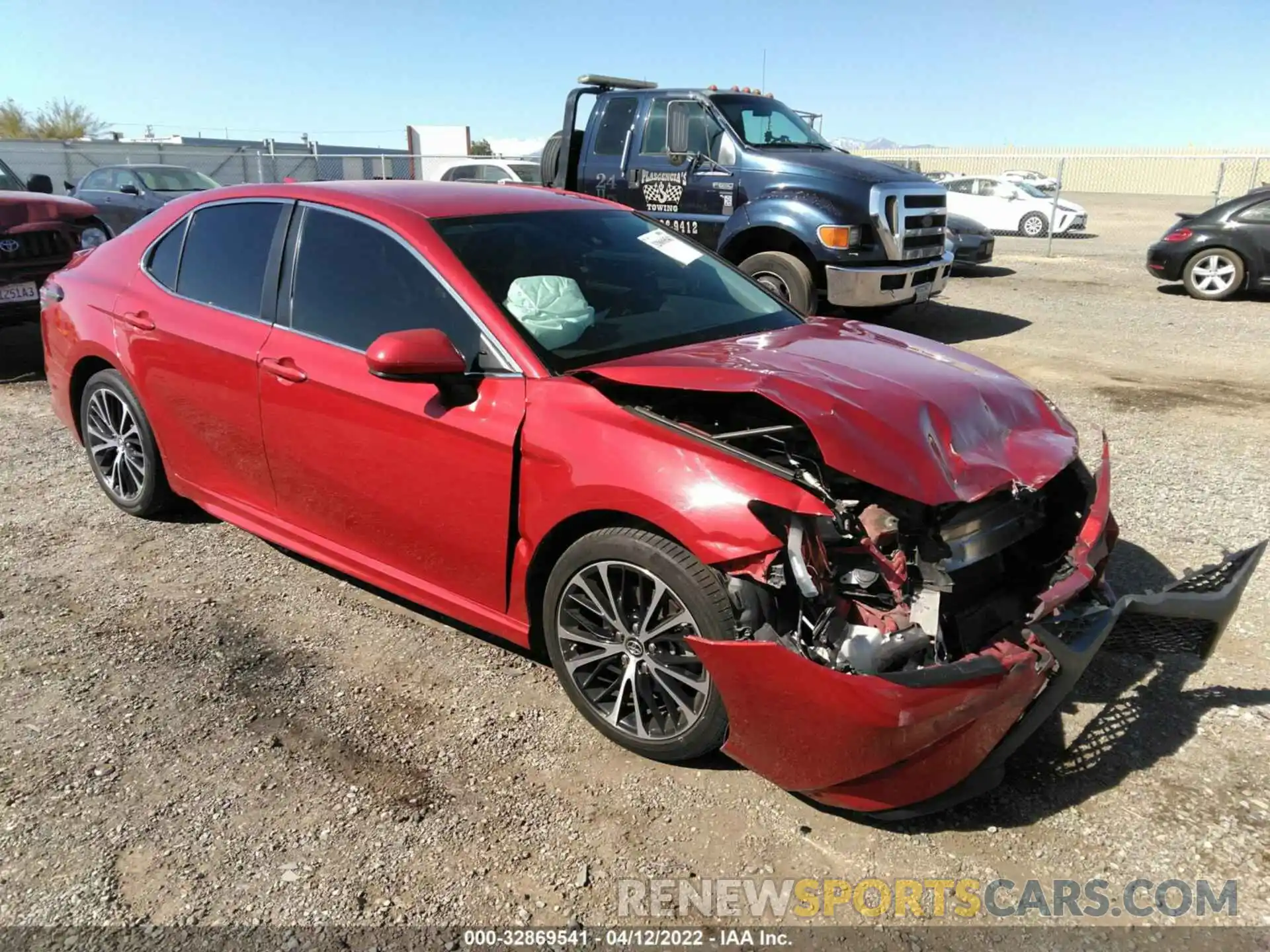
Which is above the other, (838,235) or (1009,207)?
(1009,207)

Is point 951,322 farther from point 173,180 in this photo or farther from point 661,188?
point 173,180

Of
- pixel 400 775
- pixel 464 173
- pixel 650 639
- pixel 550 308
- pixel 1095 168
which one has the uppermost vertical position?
pixel 1095 168

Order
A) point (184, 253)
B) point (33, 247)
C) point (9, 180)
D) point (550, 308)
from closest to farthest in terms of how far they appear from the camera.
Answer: point (550, 308)
point (184, 253)
point (33, 247)
point (9, 180)

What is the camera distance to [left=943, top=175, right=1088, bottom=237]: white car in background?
71.9 ft

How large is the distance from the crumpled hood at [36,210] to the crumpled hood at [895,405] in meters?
7.26

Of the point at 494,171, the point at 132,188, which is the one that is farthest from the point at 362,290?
the point at 494,171

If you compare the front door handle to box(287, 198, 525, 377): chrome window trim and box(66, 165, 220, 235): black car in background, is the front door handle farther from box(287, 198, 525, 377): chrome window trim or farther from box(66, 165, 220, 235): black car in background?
box(66, 165, 220, 235): black car in background

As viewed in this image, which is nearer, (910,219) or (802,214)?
(802,214)

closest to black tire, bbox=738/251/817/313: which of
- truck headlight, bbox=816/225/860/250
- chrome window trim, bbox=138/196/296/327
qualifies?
truck headlight, bbox=816/225/860/250

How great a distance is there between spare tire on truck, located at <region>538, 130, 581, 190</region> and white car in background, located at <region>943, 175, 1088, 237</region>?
14077mm

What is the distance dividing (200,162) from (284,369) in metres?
27.1

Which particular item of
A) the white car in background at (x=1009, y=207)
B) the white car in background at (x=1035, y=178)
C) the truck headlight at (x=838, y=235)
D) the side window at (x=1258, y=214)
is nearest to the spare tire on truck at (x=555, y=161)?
the truck headlight at (x=838, y=235)

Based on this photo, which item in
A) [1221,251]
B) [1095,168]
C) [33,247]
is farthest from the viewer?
[1095,168]

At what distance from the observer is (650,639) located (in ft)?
9.20
